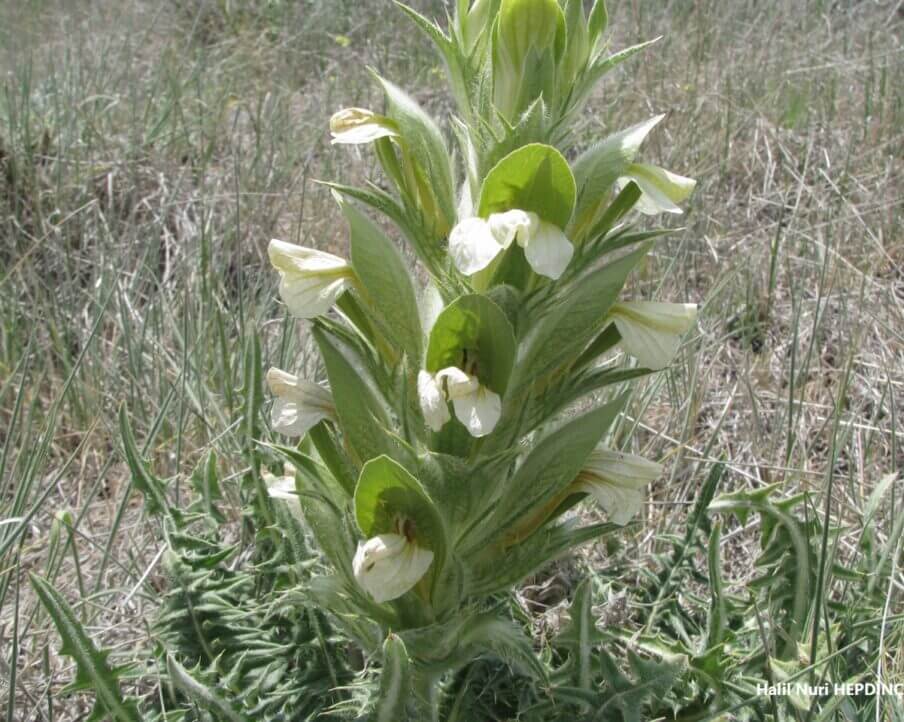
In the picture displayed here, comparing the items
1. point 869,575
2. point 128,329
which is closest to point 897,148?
point 869,575

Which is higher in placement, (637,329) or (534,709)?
(637,329)

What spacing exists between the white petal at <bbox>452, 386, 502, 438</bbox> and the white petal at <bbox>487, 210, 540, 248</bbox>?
0.28 meters

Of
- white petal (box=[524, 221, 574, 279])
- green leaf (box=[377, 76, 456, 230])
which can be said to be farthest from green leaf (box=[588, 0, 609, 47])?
white petal (box=[524, 221, 574, 279])

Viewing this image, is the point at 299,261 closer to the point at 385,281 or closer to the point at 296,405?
the point at 385,281

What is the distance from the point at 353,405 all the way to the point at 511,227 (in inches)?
19.8

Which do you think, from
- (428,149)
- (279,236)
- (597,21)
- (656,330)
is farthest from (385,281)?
(279,236)

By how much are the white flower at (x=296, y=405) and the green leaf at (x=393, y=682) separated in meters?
0.47

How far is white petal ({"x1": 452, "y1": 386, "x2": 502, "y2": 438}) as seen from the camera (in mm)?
1543

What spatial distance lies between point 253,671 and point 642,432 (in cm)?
175

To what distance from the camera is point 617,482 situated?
1851 mm

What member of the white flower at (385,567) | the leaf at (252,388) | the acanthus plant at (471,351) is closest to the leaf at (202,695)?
the acanthus plant at (471,351)

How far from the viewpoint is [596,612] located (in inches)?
94.7

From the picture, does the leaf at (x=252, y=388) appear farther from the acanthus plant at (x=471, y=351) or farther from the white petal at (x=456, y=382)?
the white petal at (x=456, y=382)

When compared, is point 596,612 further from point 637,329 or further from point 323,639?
point 637,329
